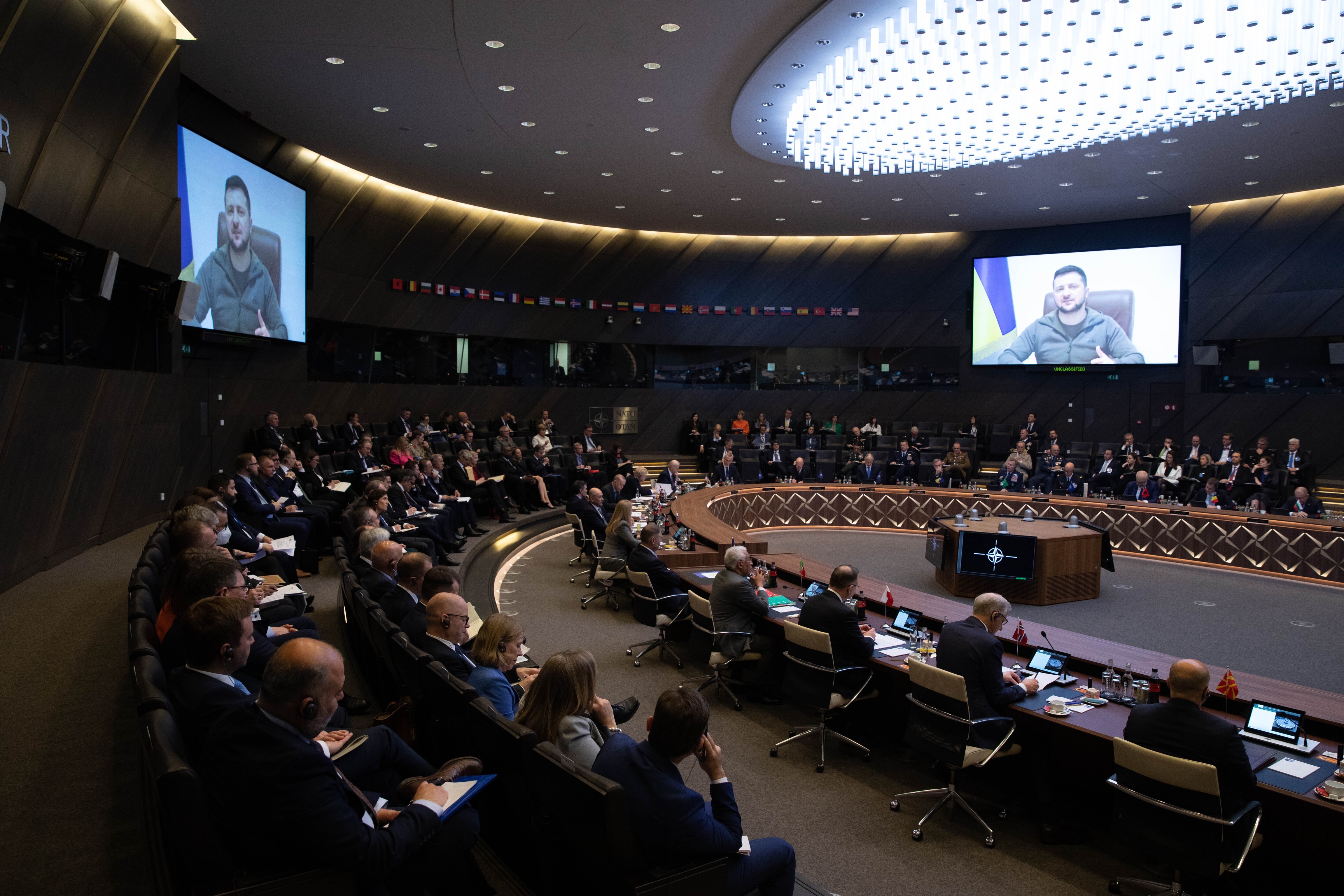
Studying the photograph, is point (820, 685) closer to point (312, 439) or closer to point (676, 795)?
point (676, 795)

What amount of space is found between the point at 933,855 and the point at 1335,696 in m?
2.35

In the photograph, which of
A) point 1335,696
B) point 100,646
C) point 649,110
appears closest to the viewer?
point 1335,696

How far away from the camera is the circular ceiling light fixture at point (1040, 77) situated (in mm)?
7031

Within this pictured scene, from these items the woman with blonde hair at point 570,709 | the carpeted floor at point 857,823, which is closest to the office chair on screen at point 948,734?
the carpeted floor at point 857,823

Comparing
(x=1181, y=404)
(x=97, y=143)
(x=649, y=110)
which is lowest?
(x=1181, y=404)

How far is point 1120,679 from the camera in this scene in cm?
436

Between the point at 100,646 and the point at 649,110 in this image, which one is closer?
the point at 100,646

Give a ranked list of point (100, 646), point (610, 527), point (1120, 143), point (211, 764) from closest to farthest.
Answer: point (211, 764) < point (100, 646) < point (610, 527) < point (1120, 143)

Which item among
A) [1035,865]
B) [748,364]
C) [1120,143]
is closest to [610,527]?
[1035,865]

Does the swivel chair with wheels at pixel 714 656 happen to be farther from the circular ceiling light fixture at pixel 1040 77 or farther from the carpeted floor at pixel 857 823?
the circular ceiling light fixture at pixel 1040 77

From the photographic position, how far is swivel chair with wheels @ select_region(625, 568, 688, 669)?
6.52 m

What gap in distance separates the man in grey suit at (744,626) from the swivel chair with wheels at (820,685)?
1.87 ft

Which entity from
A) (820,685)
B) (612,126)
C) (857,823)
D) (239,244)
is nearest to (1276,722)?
(857,823)

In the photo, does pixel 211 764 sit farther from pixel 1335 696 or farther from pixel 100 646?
pixel 1335 696
